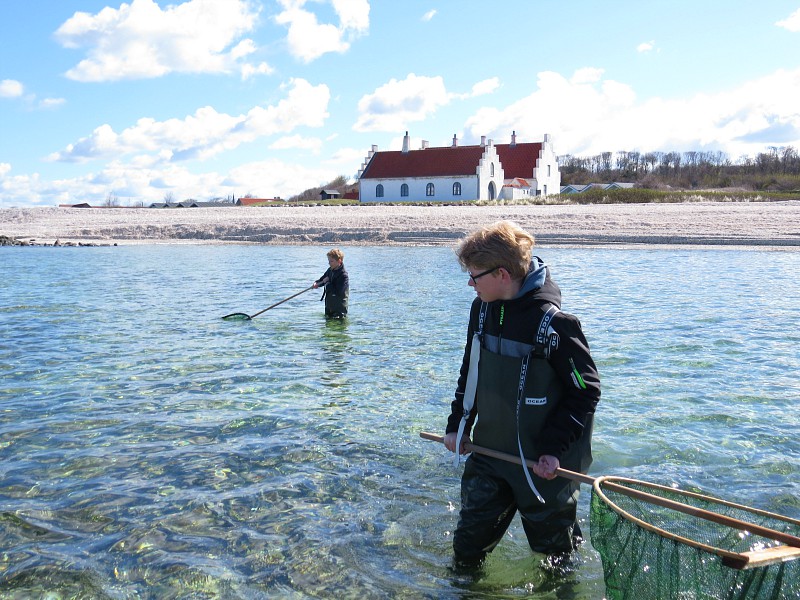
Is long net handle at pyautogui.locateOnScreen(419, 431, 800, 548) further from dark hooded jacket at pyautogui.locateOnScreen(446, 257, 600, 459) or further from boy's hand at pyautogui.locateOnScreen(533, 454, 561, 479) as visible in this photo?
dark hooded jacket at pyautogui.locateOnScreen(446, 257, 600, 459)

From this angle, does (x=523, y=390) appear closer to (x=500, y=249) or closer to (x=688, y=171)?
(x=500, y=249)

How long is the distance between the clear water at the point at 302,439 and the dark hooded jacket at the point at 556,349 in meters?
1.18

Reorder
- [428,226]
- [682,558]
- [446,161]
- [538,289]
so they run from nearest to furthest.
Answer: [682,558] < [538,289] < [428,226] < [446,161]

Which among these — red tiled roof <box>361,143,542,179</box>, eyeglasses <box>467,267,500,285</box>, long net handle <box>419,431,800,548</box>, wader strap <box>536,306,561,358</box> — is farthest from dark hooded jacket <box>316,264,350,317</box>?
red tiled roof <box>361,143,542,179</box>

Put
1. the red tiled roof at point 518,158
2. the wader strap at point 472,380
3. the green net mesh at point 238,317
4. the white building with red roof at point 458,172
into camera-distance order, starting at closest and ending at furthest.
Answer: the wader strap at point 472,380
the green net mesh at point 238,317
the white building with red roof at point 458,172
the red tiled roof at point 518,158

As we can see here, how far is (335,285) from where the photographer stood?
525 inches

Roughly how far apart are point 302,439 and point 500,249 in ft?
12.5

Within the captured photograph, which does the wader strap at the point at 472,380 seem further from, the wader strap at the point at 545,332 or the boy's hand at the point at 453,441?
the wader strap at the point at 545,332

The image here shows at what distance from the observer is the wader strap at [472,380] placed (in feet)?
13.1

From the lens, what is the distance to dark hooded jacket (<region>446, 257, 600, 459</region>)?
145 inches

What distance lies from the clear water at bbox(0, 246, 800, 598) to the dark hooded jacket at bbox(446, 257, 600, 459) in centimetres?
118

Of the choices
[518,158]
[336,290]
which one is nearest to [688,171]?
[518,158]

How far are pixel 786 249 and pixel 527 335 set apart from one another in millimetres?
28622

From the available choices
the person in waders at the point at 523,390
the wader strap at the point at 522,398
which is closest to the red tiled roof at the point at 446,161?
the person in waders at the point at 523,390
